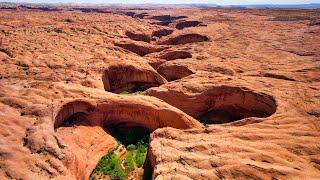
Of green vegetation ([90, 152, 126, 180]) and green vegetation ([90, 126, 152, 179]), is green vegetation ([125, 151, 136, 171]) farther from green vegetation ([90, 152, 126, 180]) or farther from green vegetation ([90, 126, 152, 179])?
green vegetation ([90, 152, 126, 180])

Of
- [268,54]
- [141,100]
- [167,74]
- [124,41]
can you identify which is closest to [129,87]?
[167,74]

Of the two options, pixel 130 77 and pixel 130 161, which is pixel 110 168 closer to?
pixel 130 161

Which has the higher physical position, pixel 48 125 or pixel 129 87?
pixel 48 125

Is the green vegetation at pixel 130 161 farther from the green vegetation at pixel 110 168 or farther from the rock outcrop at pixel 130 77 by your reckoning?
the rock outcrop at pixel 130 77

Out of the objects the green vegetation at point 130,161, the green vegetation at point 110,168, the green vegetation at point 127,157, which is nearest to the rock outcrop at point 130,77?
the green vegetation at point 127,157

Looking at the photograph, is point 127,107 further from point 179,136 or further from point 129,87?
point 129,87
